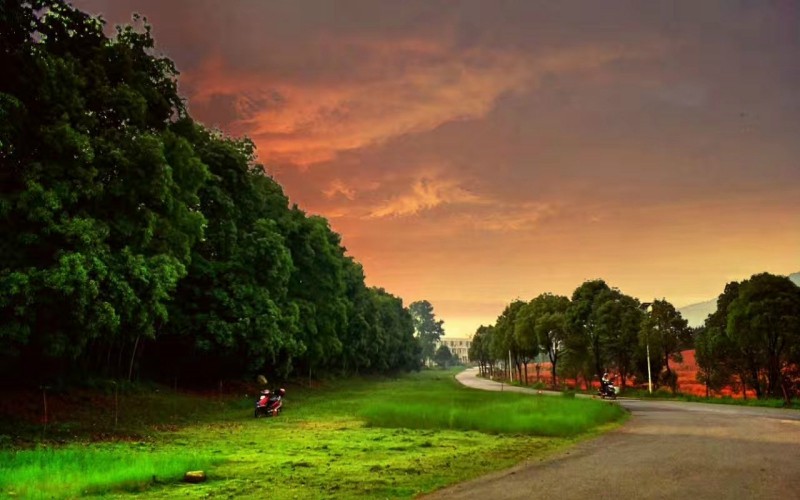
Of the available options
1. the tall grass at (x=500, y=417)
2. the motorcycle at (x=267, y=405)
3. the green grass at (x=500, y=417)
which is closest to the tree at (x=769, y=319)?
the tall grass at (x=500, y=417)

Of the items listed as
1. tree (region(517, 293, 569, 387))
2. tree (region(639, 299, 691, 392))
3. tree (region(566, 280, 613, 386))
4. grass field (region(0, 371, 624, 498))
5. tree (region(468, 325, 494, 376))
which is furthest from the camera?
tree (region(468, 325, 494, 376))

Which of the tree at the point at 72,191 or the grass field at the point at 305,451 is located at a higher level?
the tree at the point at 72,191

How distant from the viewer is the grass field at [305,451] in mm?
11500

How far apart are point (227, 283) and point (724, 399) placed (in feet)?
108

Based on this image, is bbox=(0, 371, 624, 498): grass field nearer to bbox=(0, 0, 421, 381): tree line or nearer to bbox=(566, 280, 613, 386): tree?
bbox=(0, 0, 421, 381): tree line

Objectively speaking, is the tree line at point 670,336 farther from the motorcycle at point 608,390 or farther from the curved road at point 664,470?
the curved road at point 664,470

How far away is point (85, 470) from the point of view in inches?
515

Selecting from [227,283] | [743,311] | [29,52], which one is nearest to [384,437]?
[29,52]

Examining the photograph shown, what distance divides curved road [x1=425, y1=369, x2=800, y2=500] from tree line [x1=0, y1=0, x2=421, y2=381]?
13.7 meters

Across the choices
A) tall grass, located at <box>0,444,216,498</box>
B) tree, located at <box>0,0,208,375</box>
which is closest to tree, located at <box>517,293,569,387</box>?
tree, located at <box>0,0,208,375</box>

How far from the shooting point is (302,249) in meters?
49.1

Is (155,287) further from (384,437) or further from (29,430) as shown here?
(384,437)

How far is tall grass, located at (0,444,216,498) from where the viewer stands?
11234 mm

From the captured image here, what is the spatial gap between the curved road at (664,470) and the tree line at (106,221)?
45.1 ft
